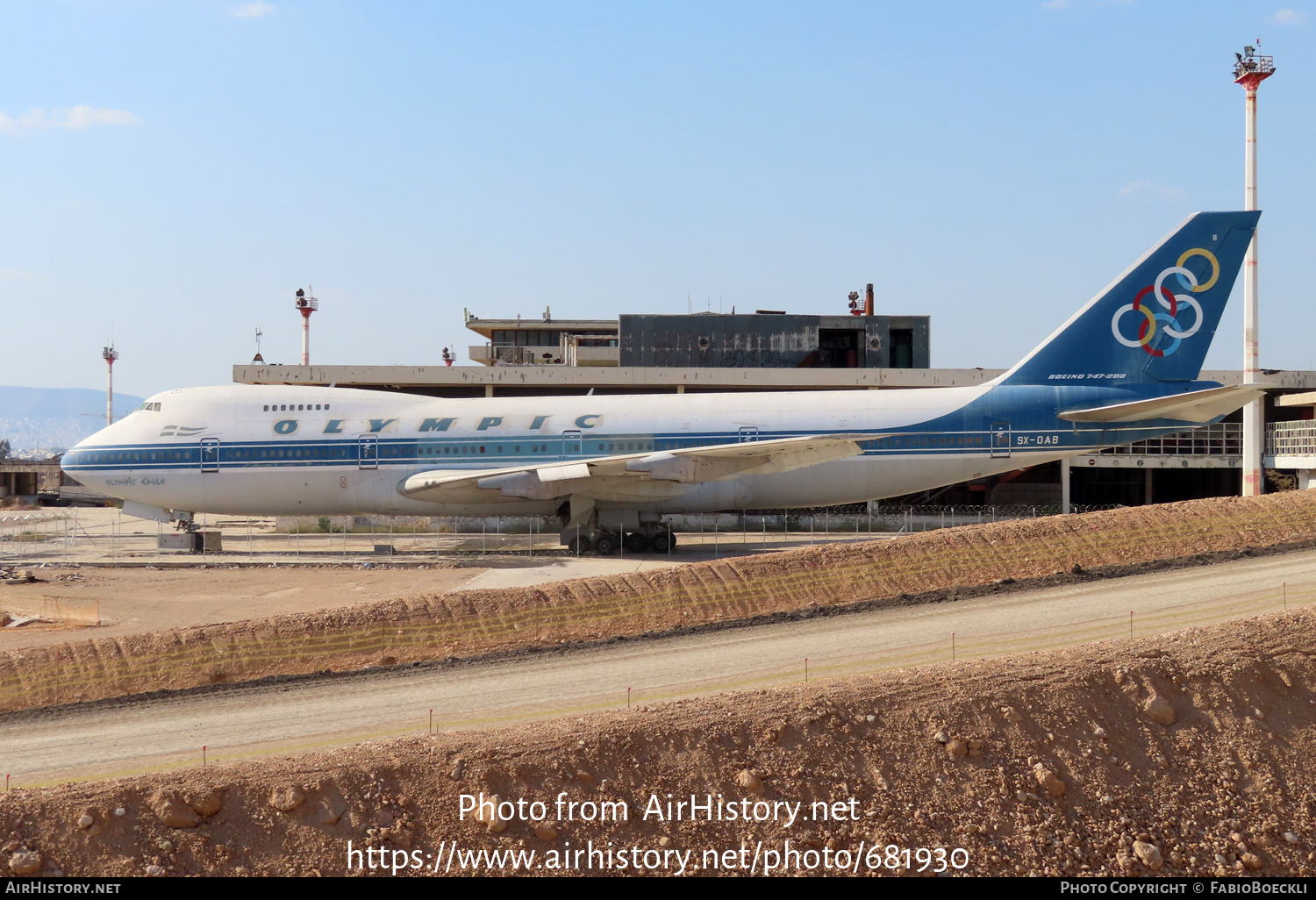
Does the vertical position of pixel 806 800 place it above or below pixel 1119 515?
below

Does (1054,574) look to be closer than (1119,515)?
Yes

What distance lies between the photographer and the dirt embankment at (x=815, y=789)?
9.27 m

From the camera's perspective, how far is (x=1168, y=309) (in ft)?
97.4

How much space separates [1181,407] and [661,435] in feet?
50.8

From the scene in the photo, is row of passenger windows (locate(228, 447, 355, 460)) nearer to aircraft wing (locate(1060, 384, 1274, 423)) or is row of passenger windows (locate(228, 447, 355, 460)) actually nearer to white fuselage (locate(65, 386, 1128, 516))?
white fuselage (locate(65, 386, 1128, 516))

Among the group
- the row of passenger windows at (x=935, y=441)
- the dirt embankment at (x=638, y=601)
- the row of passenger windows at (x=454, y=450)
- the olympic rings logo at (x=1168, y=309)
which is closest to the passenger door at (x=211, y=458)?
the row of passenger windows at (x=454, y=450)

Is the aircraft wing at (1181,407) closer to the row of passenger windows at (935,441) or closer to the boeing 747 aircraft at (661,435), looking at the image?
the boeing 747 aircraft at (661,435)

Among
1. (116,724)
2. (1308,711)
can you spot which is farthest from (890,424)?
(116,724)

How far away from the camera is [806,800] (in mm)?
10344

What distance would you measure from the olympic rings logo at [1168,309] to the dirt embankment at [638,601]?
7642mm

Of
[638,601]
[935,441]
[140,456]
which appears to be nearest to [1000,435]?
[935,441]

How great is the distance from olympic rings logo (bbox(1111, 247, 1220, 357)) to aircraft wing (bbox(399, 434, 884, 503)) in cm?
891
